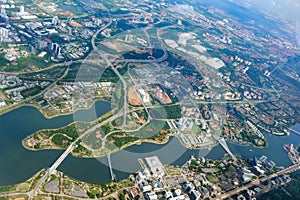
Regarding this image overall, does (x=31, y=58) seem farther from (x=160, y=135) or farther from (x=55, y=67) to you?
(x=160, y=135)

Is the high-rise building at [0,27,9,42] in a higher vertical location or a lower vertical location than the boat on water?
lower

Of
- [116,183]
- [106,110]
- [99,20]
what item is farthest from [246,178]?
[99,20]

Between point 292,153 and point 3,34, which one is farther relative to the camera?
point 3,34

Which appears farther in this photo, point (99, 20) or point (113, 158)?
point (99, 20)

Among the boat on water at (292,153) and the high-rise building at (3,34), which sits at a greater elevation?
the boat on water at (292,153)

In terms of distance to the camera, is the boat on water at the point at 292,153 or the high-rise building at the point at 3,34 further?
the high-rise building at the point at 3,34

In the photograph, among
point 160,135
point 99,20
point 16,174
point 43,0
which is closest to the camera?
point 16,174

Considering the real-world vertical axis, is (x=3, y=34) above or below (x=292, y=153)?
below

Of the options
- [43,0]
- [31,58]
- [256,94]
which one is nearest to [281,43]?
[256,94]

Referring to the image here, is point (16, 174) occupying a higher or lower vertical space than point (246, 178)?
lower

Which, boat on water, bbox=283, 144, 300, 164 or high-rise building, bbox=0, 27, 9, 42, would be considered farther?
high-rise building, bbox=0, 27, 9, 42

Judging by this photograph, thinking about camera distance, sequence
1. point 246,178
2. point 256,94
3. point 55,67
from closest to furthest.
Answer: point 246,178, point 55,67, point 256,94
